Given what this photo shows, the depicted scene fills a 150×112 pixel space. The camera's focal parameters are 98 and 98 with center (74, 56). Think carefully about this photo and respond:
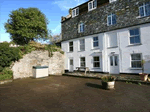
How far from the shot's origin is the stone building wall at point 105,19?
12180 millimetres

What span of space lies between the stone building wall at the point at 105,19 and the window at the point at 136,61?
390 cm

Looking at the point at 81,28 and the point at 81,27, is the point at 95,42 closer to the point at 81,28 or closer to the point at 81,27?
the point at 81,28

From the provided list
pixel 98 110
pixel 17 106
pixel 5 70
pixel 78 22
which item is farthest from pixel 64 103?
pixel 78 22

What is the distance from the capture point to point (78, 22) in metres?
17.9

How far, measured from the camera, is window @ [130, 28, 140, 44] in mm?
11991

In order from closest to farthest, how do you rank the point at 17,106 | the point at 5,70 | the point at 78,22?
A: 1. the point at 17,106
2. the point at 5,70
3. the point at 78,22

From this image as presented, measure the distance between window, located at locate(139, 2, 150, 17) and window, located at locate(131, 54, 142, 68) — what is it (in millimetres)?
4923

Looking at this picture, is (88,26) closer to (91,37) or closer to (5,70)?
(91,37)

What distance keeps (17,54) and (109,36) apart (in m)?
12.3

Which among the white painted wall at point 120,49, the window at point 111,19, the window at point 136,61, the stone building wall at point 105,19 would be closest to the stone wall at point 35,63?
the white painted wall at point 120,49

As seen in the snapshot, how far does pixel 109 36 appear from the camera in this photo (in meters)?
14.1

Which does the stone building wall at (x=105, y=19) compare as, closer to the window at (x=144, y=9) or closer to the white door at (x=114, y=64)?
the window at (x=144, y=9)

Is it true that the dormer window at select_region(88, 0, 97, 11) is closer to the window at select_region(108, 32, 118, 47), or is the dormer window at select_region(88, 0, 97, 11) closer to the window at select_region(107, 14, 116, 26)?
the window at select_region(107, 14, 116, 26)

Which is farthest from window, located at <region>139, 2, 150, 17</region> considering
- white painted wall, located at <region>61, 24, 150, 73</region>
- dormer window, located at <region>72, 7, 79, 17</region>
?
dormer window, located at <region>72, 7, 79, 17</region>
